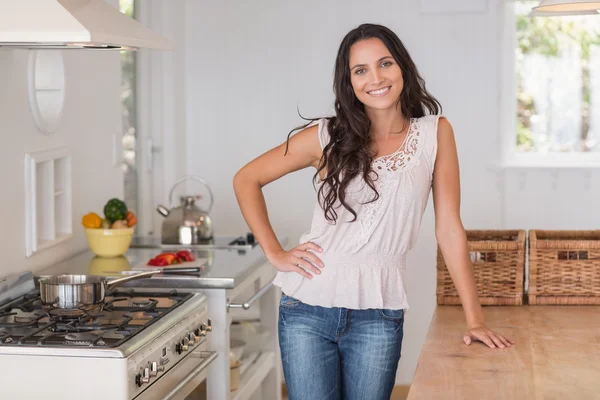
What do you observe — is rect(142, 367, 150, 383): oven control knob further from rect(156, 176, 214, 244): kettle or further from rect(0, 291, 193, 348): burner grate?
rect(156, 176, 214, 244): kettle

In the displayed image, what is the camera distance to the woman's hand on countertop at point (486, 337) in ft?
6.98

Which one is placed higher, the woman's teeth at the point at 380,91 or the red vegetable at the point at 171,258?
the woman's teeth at the point at 380,91

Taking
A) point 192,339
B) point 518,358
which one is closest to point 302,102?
point 192,339

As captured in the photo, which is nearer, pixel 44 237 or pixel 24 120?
pixel 24 120

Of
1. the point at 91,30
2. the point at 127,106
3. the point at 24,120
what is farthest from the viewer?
the point at 127,106

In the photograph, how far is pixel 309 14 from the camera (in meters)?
4.61

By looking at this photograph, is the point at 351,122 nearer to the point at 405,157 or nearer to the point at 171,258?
the point at 405,157

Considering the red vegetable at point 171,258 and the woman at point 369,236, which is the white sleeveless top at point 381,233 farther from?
the red vegetable at point 171,258

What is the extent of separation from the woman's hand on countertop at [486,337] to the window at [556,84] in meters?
2.56

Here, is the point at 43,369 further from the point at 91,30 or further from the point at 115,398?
the point at 91,30

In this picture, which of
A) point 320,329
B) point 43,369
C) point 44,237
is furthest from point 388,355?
point 44,237

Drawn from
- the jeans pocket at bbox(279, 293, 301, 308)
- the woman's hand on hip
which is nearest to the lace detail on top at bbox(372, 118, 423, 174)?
the woman's hand on hip

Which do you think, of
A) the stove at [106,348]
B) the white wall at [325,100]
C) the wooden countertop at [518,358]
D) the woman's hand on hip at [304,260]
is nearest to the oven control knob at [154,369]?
the stove at [106,348]

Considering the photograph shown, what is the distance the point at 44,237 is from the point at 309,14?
202 centimetres
